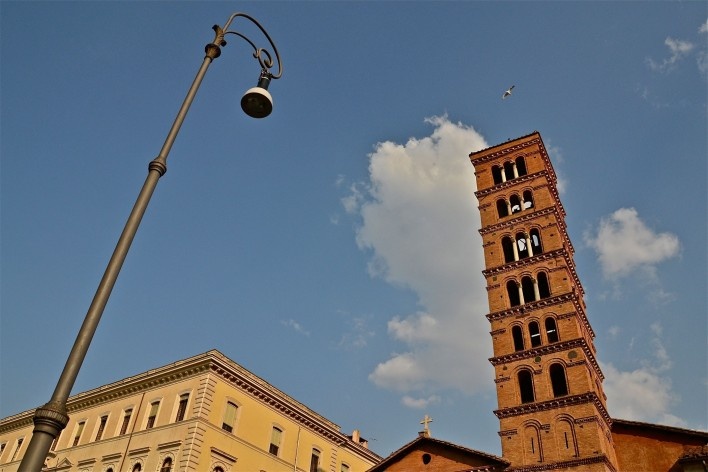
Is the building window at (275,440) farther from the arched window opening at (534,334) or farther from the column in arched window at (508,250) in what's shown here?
the column in arched window at (508,250)

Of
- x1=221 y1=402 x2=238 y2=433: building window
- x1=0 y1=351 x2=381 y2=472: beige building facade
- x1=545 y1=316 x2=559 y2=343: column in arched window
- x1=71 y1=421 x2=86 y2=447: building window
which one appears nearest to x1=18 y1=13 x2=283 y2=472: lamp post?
x1=0 y1=351 x2=381 y2=472: beige building facade

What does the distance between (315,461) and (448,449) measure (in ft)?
36.8

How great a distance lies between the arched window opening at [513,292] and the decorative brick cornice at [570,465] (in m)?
9.84

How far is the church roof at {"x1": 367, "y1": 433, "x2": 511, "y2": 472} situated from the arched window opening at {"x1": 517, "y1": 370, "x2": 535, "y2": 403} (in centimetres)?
381

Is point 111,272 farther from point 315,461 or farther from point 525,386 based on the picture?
point 315,461

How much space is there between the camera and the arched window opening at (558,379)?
97.0ft

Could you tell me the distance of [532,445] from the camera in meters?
28.1

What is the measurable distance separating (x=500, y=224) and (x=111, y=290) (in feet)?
108

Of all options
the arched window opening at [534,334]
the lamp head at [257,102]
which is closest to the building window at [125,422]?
the arched window opening at [534,334]

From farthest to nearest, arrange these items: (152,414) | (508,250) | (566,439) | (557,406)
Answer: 1. (508,250)
2. (152,414)
3. (557,406)
4. (566,439)

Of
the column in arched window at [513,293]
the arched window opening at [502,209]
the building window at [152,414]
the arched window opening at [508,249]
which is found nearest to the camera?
the building window at [152,414]

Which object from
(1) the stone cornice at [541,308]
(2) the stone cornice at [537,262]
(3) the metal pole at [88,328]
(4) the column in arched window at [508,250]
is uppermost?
(4) the column in arched window at [508,250]

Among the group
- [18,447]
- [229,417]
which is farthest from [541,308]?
[18,447]

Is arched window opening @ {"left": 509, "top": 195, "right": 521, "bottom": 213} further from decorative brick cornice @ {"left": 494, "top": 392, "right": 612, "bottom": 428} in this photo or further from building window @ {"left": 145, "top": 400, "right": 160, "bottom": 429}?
building window @ {"left": 145, "top": 400, "right": 160, "bottom": 429}
